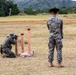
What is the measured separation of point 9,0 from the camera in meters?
93.7

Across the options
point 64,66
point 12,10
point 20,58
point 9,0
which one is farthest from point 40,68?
point 9,0

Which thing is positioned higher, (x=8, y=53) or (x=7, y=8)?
(x=8, y=53)

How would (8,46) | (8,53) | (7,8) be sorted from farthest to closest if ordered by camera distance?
(7,8) → (8,46) → (8,53)

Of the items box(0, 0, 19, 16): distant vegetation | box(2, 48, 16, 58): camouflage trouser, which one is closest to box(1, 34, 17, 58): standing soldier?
box(2, 48, 16, 58): camouflage trouser

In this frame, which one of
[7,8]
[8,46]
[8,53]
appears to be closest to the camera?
[8,53]

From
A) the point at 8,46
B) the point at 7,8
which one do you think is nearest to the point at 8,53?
the point at 8,46

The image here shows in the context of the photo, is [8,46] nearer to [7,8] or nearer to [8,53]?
[8,53]

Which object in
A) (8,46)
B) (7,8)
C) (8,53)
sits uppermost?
(8,46)

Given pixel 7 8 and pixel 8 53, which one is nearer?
pixel 8 53

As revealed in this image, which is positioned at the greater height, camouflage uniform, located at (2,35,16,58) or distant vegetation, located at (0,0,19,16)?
camouflage uniform, located at (2,35,16,58)

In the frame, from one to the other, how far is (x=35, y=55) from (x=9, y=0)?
77969 millimetres

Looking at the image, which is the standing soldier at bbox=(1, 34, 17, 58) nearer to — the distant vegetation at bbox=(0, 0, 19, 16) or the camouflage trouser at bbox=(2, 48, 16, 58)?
the camouflage trouser at bbox=(2, 48, 16, 58)

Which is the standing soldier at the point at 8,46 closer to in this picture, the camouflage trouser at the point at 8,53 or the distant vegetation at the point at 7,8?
the camouflage trouser at the point at 8,53

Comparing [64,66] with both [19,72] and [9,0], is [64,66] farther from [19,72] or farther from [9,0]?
[9,0]
